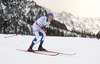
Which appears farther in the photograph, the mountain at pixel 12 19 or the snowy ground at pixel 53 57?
the mountain at pixel 12 19

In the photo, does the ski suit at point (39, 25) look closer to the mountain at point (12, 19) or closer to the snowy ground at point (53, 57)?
the snowy ground at point (53, 57)

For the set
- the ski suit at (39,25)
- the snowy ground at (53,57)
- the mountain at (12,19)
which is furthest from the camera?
the mountain at (12,19)

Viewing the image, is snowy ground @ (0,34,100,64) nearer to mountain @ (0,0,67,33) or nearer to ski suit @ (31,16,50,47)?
ski suit @ (31,16,50,47)

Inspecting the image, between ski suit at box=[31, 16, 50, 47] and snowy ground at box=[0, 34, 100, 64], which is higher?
ski suit at box=[31, 16, 50, 47]

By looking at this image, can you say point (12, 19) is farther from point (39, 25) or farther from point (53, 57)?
point (53, 57)

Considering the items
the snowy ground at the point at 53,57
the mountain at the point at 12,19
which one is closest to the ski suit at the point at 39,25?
the snowy ground at the point at 53,57

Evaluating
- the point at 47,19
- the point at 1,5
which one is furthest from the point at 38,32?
the point at 1,5

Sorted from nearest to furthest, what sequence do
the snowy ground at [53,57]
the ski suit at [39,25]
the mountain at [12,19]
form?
the snowy ground at [53,57] → the ski suit at [39,25] → the mountain at [12,19]

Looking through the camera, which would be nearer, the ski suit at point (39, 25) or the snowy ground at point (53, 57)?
the snowy ground at point (53, 57)

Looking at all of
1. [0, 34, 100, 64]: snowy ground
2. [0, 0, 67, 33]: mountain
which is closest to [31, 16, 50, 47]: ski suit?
[0, 34, 100, 64]: snowy ground

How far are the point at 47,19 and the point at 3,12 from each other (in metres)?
174

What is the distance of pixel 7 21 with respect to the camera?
155 m

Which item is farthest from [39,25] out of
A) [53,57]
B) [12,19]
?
[12,19]

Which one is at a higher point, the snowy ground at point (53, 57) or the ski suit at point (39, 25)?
the ski suit at point (39, 25)
